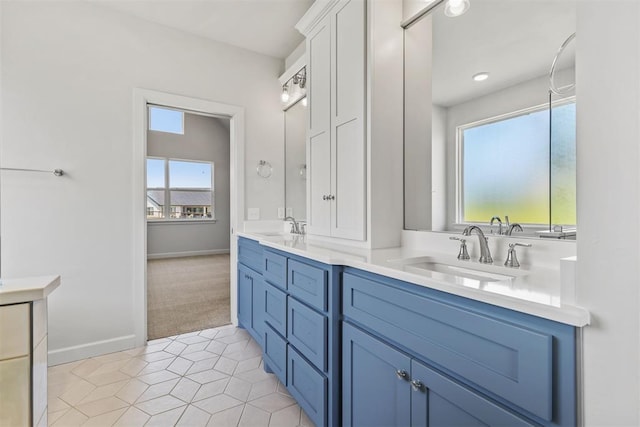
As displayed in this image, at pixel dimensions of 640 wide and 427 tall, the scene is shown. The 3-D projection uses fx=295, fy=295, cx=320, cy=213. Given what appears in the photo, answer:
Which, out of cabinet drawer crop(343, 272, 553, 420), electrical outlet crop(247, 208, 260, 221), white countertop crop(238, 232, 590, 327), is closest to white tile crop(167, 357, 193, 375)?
electrical outlet crop(247, 208, 260, 221)

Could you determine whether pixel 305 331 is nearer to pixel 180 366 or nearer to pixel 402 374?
pixel 402 374

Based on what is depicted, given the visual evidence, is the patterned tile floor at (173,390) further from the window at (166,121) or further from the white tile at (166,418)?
the window at (166,121)

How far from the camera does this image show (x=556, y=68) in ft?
3.76

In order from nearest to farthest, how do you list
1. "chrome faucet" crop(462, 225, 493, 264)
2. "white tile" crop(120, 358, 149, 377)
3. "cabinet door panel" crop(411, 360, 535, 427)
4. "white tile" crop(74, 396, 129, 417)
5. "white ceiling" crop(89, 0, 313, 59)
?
"cabinet door panel" crop(411, 360, 535, 427), "chrome faucet" crop(462, 225, 493, 264), "white tile" crop(74, 396, 129, 417), "white tile" crop(120, 358, 149, 377), "white ceiling" crop(89, 0, 313, 59)

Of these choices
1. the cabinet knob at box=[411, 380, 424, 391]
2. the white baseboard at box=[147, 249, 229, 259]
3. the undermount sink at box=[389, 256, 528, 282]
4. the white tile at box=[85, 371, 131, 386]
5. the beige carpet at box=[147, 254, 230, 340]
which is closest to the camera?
the cabinet knob at box=[411, 380, 424, 391]

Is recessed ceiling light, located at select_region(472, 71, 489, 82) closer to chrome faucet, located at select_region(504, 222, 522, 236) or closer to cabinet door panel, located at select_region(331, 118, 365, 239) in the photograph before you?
cabinet door panel, located at select_region(331, 118, 365, 239)

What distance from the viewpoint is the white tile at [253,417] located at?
1.54 metres

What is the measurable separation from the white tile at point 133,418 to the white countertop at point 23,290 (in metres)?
0.87

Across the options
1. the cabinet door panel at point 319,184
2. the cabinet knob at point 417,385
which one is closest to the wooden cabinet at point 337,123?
the cabinet door panel at point 319,184

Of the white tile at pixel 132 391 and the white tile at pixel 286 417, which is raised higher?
the white tile at pixel 286 417

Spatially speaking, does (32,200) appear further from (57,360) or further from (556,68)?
(556,68)

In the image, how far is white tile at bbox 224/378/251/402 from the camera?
1.77m

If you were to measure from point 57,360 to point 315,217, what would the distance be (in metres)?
2.16

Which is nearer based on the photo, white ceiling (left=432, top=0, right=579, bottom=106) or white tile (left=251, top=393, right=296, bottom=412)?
white ceiling (left=432, top=0, right=579, bottom=106)
